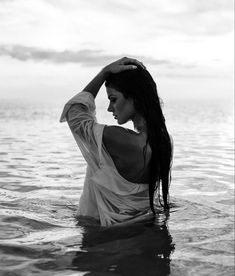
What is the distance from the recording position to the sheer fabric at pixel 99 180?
4254 mm

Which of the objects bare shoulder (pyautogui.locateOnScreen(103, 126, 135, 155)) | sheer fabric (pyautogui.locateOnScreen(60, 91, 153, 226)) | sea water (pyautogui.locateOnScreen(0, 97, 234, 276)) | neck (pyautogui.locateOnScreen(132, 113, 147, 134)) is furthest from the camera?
neck (pyautogui.locateOnScreen(132, 113, 147, 134))

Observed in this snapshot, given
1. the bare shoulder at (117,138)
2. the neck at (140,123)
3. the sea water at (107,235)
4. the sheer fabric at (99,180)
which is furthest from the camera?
the neck at (140,123)

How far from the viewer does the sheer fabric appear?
4254 mm

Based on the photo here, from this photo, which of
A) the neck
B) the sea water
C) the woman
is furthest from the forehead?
the sea water

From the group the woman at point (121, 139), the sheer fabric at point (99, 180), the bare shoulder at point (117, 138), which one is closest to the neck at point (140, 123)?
the woman at point (121, 139)

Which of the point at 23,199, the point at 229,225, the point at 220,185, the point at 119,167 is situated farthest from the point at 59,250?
the point at 220,185

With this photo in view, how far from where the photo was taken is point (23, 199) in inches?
253

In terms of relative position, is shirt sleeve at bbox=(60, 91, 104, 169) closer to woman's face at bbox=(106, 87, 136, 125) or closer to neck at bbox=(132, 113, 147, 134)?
woman's face at bbox=(106, 87, 136, 125)

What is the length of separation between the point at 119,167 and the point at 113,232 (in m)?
0.58

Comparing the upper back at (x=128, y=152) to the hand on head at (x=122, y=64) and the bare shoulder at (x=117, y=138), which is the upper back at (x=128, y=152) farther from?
the hand on head at (x=122, y=64)

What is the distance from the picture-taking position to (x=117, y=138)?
4.16 m

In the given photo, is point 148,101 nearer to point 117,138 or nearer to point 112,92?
point 112,92

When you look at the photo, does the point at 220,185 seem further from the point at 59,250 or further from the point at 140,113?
the point at 59,250

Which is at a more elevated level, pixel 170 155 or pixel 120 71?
pixel 120 71
